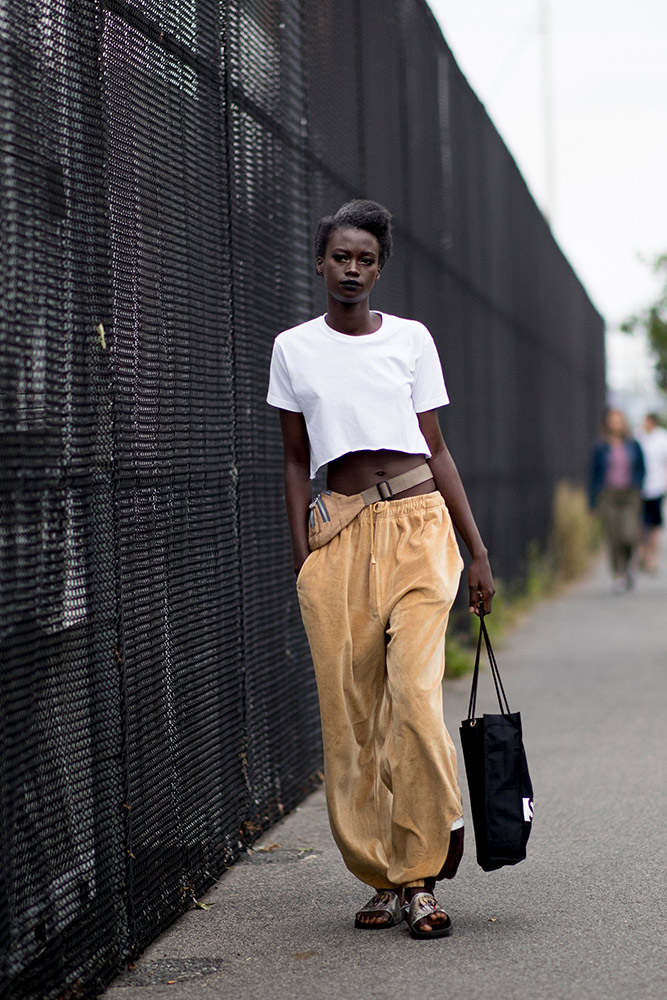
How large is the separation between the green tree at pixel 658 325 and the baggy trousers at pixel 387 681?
8237 millimetres

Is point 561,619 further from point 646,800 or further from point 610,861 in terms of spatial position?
point 610,861

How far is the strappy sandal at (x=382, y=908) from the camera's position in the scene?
452 cm

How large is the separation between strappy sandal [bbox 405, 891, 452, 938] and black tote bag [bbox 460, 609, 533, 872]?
0.18 meters

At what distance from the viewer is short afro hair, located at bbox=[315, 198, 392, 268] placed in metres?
4.48

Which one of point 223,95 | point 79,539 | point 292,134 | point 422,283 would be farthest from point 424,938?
point 422,283

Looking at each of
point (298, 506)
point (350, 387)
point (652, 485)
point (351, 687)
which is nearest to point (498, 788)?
point (351, 687)

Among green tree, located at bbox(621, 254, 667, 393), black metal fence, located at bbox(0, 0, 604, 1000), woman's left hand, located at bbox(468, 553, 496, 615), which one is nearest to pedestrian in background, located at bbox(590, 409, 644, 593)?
green tree, located at bbox(621, 254, 667, 393)

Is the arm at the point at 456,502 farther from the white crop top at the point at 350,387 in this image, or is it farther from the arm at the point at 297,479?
the arm at the point at 297,479

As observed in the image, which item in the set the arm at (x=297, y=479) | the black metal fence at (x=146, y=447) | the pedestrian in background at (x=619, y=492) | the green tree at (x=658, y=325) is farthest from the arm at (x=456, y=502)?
the pedestrian in background at (x=619, y=492)

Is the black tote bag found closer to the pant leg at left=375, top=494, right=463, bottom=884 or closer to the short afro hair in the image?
the pant leg at left=375, top=494, right=463, bottom=884

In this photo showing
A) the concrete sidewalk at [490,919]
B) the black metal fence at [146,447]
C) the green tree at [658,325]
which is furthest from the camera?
the green tree at [658,325]

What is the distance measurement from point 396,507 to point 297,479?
34cm

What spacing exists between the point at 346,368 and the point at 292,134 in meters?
2.80

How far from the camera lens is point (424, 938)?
14.4ft
